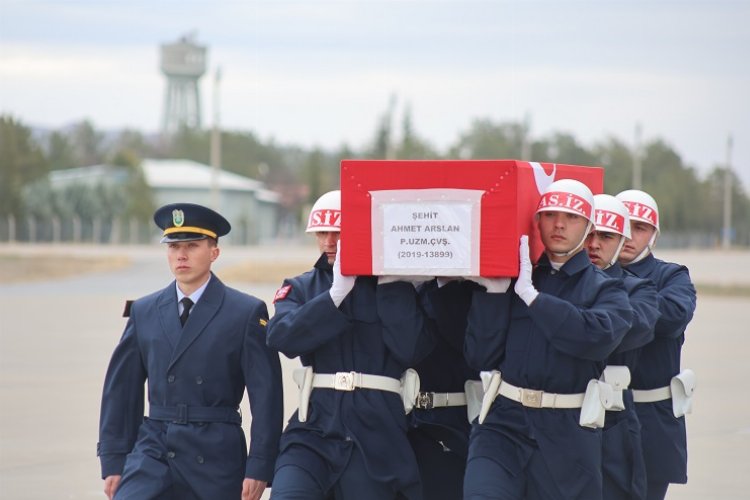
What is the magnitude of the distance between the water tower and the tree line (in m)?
3.44

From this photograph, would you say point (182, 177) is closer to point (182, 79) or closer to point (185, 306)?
point (182, 79)

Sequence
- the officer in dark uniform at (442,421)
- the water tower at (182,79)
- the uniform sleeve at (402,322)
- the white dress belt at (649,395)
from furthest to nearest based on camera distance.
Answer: the water tower at (182,79) → the white dress belt at (649,395) → the officer in dark uniform at (442,421) → the uniform sleeve at (402,322)

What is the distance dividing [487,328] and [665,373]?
1615 millimetres

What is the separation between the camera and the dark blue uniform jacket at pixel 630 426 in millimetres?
6418

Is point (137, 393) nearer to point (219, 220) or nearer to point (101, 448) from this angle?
point (101, 448)

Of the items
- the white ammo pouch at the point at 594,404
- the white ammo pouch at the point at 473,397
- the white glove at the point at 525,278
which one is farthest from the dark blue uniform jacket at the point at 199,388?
the white ammo pouch at the point at 594,404

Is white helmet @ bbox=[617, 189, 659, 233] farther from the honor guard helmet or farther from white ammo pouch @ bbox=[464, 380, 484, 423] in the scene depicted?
the honor guard helmet

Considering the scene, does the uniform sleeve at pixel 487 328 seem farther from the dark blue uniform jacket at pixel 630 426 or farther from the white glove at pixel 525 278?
the dark blue uniform jacket at pixel 630 426

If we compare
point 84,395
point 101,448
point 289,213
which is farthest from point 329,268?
point 289,213

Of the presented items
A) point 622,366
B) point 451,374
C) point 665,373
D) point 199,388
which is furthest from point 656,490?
point 199,388

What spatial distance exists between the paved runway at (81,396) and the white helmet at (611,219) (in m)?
3.64

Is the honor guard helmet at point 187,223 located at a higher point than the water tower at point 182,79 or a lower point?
lower

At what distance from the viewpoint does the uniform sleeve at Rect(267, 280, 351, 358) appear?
20.4ft

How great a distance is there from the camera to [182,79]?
143125 mm
